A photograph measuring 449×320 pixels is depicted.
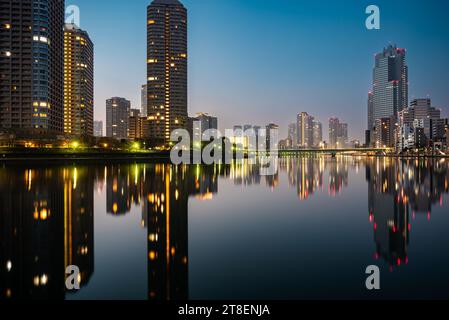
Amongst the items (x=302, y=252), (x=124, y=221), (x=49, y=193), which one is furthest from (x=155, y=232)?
(x=49, y=193)

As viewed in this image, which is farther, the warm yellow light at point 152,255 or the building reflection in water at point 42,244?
the warm yellow light at point 152,255

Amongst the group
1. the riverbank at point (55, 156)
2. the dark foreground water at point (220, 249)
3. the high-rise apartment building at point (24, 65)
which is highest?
the high-rise apartment building at point (24, 65)

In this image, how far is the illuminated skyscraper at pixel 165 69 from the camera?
185m

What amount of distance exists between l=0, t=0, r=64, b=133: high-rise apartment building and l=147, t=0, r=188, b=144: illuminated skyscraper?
196 feet

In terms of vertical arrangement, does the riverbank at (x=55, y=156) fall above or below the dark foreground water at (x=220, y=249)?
above

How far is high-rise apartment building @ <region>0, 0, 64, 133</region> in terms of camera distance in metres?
130

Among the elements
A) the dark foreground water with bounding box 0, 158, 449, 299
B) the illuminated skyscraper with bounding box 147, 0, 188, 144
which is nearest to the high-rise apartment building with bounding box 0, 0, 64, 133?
the illuminated skyscraper with bounding box 147, 0, 188, 144

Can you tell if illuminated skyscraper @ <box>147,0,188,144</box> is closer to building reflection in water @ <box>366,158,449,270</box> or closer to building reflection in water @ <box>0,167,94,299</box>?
building reflection in water @ <box>366,158,449,270</box>

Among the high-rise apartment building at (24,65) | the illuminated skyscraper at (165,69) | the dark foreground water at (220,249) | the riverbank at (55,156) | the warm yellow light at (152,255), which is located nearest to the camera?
the dark foreground water at (220,249)

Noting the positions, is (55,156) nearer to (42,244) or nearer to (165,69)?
(42,244)

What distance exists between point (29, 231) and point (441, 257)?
1443cm

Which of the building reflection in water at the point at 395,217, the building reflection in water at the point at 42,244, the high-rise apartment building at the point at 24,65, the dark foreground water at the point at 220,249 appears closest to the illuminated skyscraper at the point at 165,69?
the high-rise apartment building at the point at 24,65

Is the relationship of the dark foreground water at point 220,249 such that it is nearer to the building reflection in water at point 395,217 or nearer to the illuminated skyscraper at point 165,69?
the building reflection in water at point 395,217

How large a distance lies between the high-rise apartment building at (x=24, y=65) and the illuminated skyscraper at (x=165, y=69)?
5978 centimetres
